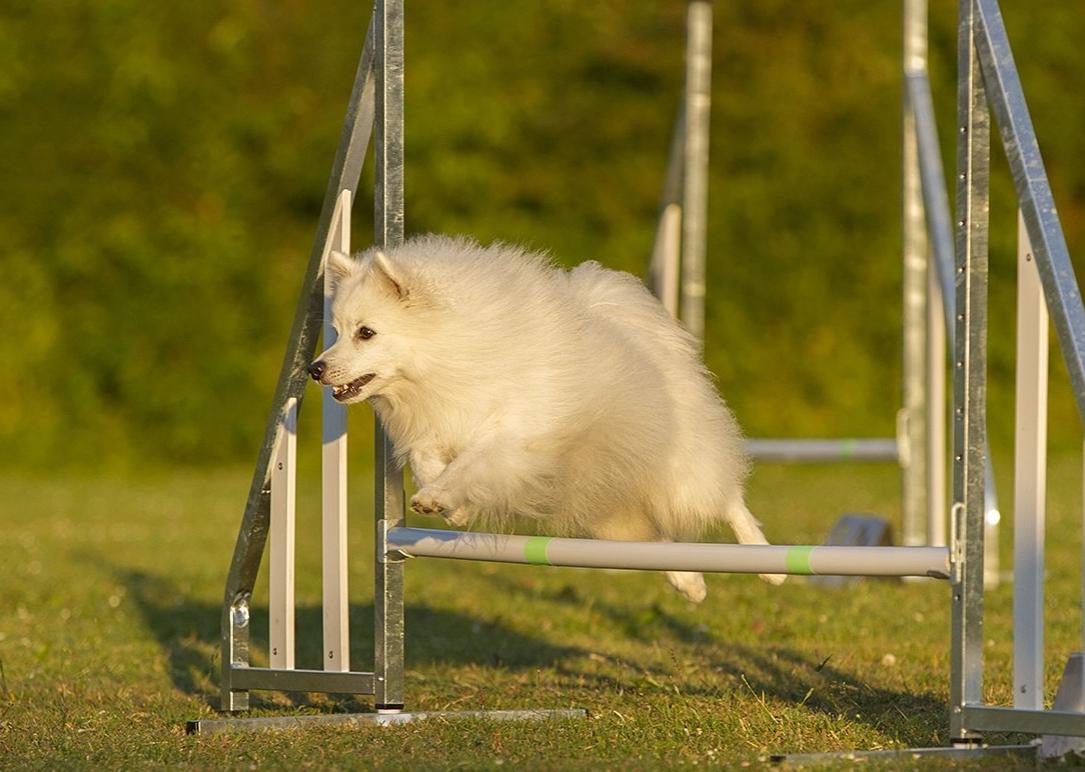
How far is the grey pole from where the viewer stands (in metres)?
4.70

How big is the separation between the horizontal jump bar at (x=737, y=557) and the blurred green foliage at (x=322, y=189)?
12.4m

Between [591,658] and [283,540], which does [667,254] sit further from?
[283,540]

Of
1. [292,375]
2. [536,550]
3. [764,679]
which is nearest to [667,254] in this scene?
[764,679]

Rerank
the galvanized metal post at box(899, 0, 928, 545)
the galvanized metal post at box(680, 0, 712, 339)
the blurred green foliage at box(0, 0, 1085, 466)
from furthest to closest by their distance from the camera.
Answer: the blurred green foliage at box(0, 0, 1085, 466) → the galvanized metal post at box(680, 0, 712, 339) → the galvanized metal post at box(899, 0, 928, 545)

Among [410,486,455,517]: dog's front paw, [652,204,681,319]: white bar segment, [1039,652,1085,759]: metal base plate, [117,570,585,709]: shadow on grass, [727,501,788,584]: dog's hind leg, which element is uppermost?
[652,204,681,319]: white bar segment

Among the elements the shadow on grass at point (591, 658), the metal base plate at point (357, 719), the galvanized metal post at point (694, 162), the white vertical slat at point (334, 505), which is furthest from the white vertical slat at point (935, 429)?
the white vertical slat at point (334, 505)

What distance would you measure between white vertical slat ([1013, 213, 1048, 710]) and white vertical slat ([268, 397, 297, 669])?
2026 millimetres

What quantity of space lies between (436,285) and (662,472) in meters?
0.77

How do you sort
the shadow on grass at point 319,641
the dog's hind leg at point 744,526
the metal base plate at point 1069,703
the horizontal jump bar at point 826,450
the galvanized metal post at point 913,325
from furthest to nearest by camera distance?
the galvanized metal post at point 913,325, the horizontal jump bar at point 826,450, the shadow on grass at point 319,641, the dog's hind leg at point 744,526, the metal base plate at point 1069,703

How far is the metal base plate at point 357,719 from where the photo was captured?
445cm

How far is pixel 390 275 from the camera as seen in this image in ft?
14.0

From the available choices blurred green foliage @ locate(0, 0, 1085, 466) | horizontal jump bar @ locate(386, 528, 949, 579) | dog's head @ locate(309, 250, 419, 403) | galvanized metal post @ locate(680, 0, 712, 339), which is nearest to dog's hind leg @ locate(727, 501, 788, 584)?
horizontal jump bar @ locate(386, 528, 949, 579)

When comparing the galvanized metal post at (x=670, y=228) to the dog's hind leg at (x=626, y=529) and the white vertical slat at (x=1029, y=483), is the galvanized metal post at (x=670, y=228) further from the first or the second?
the white vertical slat at (x=1029, y=483)

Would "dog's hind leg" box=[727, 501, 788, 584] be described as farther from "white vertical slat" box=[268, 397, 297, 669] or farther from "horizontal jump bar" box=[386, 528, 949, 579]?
"white vertical slat" box=[268, 397, 297, 669]
